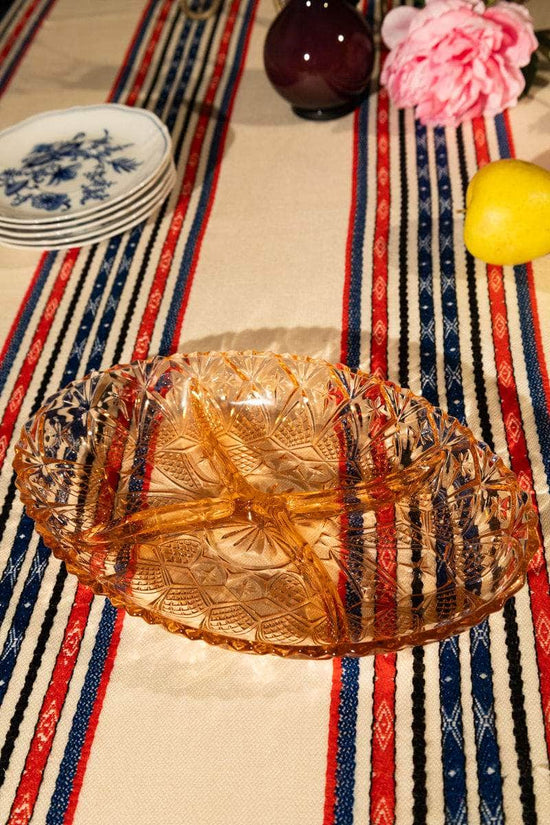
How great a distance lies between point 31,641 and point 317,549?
0.59ft

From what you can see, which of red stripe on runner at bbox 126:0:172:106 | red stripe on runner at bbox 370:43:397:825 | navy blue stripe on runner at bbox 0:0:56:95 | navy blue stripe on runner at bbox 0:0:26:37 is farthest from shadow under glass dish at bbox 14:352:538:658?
navy blue stripe on runner at bbox 0:0:26:37

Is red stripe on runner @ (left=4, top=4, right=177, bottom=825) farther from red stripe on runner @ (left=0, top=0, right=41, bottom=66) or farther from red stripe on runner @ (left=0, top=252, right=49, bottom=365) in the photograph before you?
red stripe on runner @ (left=0, top=0, right=41, bottom=66)

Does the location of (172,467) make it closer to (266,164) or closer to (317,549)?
(317,549)

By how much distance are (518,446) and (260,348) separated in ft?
0.70

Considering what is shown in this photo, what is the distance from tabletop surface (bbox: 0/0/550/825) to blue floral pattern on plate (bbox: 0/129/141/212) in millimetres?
50

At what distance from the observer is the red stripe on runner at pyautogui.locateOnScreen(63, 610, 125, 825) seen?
43 cm

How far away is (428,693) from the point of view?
444 millimetres

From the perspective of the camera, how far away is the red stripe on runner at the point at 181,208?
69cm

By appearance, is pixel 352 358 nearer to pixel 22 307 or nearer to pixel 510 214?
pixel 510 214

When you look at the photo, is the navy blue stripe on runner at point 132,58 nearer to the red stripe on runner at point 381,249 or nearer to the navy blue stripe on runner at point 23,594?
the red stripe on runner at point 381,249

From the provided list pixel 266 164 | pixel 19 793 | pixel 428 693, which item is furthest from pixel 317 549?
pixel 266 164

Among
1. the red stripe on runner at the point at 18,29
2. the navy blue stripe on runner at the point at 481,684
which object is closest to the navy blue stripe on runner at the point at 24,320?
the navy blue stripe on runner at the point at 481,684

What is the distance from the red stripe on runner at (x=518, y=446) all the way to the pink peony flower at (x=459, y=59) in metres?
0.06

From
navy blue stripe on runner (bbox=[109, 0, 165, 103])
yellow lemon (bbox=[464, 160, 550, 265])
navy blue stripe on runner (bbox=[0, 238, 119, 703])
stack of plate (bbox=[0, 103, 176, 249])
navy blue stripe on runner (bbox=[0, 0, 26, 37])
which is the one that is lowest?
navy blue stripe on runner (bbox=[0, 238, 119, 703])
